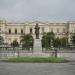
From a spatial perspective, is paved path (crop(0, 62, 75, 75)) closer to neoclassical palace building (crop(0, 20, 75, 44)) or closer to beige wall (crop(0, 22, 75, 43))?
beige wall (crop(0, 22, 75, 43))

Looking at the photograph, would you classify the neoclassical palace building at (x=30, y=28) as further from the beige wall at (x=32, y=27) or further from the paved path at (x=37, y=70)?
the paved path at (x=37, y=70)

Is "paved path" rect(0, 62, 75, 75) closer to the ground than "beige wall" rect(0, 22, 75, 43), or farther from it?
closer to the ground

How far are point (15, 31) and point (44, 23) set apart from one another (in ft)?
41.2

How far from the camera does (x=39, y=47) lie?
149 feet

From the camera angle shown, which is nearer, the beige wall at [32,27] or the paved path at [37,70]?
the paved path at [37,70]

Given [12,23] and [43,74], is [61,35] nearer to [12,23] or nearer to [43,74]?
[12,23]

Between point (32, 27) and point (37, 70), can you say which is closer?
point (37, 70)

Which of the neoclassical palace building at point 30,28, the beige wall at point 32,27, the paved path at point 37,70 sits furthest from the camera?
the neoclassical palace building at point 30,28

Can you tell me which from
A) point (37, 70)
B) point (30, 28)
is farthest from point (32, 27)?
point (37, 70)

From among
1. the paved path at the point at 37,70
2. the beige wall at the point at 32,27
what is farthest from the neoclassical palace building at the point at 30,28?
the paved path at the point at 37,70

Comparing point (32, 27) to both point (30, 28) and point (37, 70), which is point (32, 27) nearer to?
point (30, 28)

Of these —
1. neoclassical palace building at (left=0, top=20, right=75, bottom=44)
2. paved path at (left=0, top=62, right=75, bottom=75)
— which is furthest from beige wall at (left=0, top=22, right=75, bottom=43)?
paved path at (left=0, top=62, right=75, bottom=75)

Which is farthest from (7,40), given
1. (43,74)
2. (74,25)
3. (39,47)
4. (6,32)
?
(43,74)

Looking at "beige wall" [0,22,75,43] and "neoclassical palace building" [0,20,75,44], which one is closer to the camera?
"beige wall" [0,22,75,43]
